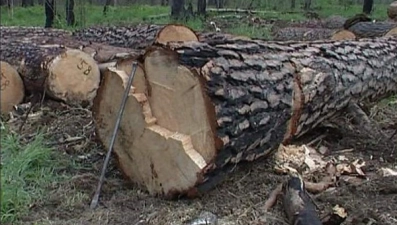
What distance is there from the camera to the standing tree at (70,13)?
1010 centimetres

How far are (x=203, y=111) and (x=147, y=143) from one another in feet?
1.43

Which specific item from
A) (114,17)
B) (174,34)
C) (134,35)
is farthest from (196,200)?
(114,17)

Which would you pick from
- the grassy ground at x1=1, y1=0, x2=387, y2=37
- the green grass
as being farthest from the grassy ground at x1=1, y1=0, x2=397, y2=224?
the grassy ground at x1=1, y1=0, x2=387, y2=37

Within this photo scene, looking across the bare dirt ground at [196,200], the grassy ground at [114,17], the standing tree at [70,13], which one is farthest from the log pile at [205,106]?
the standing tree at [70,13]

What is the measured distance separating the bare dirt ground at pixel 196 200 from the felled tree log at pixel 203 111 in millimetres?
120

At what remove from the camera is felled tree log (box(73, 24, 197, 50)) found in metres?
5.55

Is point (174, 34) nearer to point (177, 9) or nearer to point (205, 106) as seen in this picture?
point (205, 106)

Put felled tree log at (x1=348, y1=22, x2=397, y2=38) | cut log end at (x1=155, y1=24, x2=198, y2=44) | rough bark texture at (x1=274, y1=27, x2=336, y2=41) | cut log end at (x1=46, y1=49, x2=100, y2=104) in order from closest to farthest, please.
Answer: cut log end at (x1=46, y1=49, x2=100, y2=104), cut log end at (x1=155, y1=24, x2=198, y2=44), felled tree log at (x1=348, y1=22, x2=397, y2=38), rough bark texture at (x1=274, y1=27, x2=336, y2=41)

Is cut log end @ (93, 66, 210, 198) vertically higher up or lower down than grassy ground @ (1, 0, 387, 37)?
higher up

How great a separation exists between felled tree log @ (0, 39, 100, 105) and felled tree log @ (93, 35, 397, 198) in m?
1.22

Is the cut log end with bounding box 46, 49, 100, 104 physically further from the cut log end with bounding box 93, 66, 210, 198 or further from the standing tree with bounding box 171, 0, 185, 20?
the standing tree with bounding box 171, 0, 185, 20

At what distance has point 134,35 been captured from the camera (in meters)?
6.94

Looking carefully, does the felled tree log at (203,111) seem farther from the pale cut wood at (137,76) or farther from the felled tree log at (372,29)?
the felled tree log at (372,29)

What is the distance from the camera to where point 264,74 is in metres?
3.31
